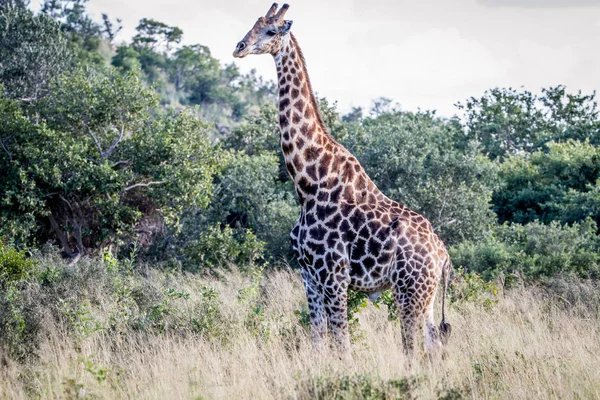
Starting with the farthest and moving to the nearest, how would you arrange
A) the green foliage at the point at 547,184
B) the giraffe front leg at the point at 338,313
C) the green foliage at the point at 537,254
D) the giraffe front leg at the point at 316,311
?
the green foliage at the point at 547,184, the green foliage at the point at 537,254, the giraffe front leg at the point at 316,311, the giraffe front leg at the point at 338,313

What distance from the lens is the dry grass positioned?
6207 mm

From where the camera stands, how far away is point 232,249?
1484 centimetres

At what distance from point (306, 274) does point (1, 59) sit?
73.7 ft

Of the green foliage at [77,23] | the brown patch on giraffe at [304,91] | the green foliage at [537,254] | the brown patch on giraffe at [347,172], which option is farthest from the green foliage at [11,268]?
the green foliage at [77,23]

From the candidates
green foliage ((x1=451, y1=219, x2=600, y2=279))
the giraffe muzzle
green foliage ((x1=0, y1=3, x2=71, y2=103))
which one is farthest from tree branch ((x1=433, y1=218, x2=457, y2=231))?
green foliage ((x1=0, y1=3, x2=71, y2=103))

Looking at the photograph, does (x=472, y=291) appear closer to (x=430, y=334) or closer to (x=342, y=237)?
(x=430, y=334)

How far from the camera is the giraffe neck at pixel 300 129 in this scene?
787cm

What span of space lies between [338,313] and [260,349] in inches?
47.2

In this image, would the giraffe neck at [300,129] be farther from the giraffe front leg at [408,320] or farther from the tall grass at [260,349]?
the tall grass at [260,349]

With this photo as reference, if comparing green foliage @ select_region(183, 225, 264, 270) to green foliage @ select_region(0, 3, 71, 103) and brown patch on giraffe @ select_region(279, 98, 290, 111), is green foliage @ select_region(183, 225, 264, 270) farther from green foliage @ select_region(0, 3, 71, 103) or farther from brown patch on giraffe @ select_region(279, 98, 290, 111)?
green foliage @ select_region(0, 3, 71, 103)

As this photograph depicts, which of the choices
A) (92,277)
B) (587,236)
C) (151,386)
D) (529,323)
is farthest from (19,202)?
(587,236)

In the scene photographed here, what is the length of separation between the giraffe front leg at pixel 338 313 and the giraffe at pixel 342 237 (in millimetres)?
10

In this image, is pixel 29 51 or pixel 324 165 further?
pixel 29 51

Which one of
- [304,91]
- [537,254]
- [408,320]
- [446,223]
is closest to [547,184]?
[446,223]
